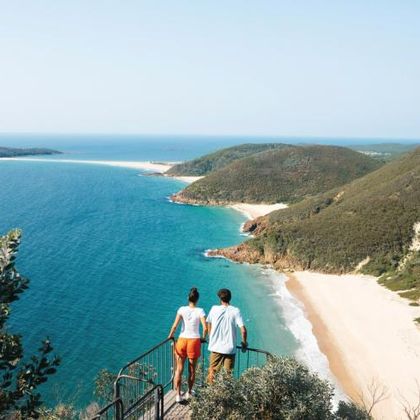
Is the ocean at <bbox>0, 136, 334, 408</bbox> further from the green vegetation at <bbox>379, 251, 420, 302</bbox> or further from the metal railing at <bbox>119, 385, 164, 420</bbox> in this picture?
the metal railing at <bbox>119, 385, 164, 420</bbox>

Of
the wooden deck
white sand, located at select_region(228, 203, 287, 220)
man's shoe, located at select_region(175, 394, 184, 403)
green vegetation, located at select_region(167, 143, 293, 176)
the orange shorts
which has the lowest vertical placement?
white sand, located at select_region(228, 203, 287, 220)

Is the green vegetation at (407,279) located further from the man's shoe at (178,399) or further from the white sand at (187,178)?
the white sand at (187,178)

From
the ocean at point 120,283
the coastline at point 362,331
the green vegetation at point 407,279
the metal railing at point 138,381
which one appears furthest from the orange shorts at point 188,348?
the green vegetation at point 407,279

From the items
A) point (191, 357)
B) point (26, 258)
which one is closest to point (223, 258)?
point (26, 258)

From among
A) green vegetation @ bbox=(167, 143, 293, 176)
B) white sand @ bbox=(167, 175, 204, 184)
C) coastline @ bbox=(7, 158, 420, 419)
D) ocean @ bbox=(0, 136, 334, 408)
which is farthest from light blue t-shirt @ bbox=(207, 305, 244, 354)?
green vegetation @ bbox=(167, 143, 293, 176)

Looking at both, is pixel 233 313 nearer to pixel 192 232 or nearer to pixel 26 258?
pixel 26 258

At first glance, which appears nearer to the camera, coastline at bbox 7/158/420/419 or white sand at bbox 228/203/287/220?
coastline at bbox 7/158/420/419

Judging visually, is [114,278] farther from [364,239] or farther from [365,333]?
[364,239]
